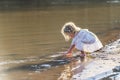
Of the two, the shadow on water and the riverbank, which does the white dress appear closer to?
the riverbank

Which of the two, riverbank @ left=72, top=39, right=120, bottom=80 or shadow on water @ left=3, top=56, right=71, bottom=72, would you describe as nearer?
riverbank @ left=72, top=39, right=120, bottom=80

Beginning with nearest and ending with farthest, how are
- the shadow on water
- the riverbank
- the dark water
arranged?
the riverbank, the dark water, the shadow on water

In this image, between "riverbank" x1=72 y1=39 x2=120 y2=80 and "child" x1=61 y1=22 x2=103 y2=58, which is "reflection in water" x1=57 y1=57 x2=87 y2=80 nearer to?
"riverbank" x1=72 y1=39 x2=120 y2=80

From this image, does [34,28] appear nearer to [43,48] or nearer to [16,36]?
[16,36]

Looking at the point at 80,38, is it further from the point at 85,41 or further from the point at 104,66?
the point at 104,66

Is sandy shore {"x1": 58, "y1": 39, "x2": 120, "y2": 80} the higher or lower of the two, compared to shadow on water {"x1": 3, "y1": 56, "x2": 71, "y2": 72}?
lower

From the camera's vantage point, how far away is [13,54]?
977cm

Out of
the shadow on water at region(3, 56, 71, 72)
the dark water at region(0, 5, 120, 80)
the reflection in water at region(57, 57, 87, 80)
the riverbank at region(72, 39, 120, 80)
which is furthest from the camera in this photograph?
the shadow on water at region(3, 56, 71, 72)

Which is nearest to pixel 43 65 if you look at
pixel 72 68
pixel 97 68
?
pixel 72 68

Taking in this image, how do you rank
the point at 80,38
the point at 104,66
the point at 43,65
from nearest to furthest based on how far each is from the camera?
the point at 104,66, the point at 80,38, the point at 43,65

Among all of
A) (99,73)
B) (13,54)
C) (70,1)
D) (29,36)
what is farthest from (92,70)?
(70,1)

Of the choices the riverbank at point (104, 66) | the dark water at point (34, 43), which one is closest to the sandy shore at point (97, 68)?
the riverbank at point (104, 66)

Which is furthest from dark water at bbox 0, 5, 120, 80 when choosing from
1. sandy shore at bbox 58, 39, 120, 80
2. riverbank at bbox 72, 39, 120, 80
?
riverbank at bbox 72, 39, 120, 80

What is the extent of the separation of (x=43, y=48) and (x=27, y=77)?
3.11 meters
